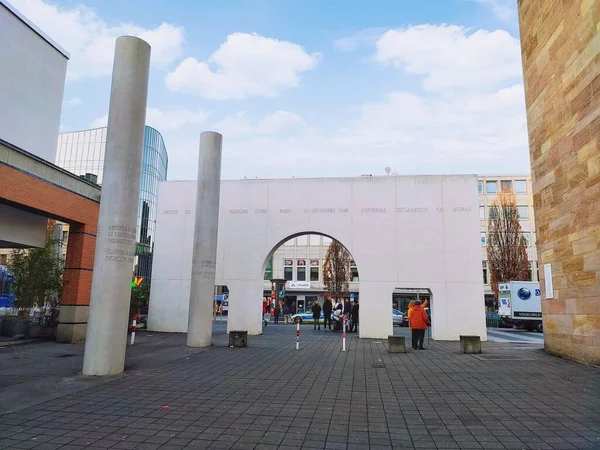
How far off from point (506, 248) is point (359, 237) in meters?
33.9

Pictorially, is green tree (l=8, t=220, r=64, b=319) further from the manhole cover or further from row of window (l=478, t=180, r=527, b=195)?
row of window (l=478, t=180, r=527, b=195)

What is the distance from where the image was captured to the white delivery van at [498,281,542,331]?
2942 cm

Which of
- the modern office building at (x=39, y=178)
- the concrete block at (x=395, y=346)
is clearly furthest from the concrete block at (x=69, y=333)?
the concrete block at (x=395, y=346)

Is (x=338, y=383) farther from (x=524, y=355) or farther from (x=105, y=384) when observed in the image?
(x=524, y=355)

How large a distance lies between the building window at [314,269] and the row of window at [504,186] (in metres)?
23.3

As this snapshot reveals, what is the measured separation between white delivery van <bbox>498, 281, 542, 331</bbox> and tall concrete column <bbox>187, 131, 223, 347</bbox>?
2205 centimetres

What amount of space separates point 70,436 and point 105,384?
368cm

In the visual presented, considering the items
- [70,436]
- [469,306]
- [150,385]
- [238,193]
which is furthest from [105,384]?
[469,306]

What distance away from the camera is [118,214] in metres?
10.8

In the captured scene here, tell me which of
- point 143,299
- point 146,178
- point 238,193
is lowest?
point 143,299

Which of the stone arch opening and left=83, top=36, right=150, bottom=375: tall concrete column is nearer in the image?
left=83, top=36, right=150, bottom=375: tall concrete column

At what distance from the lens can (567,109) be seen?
13453 mm

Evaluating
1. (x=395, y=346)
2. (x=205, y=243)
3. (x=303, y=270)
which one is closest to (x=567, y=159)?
(x=395, y=346)

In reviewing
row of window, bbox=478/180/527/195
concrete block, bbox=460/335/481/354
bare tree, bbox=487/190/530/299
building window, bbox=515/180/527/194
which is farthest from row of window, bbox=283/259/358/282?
concrete block, bbox=460/335/481/354
